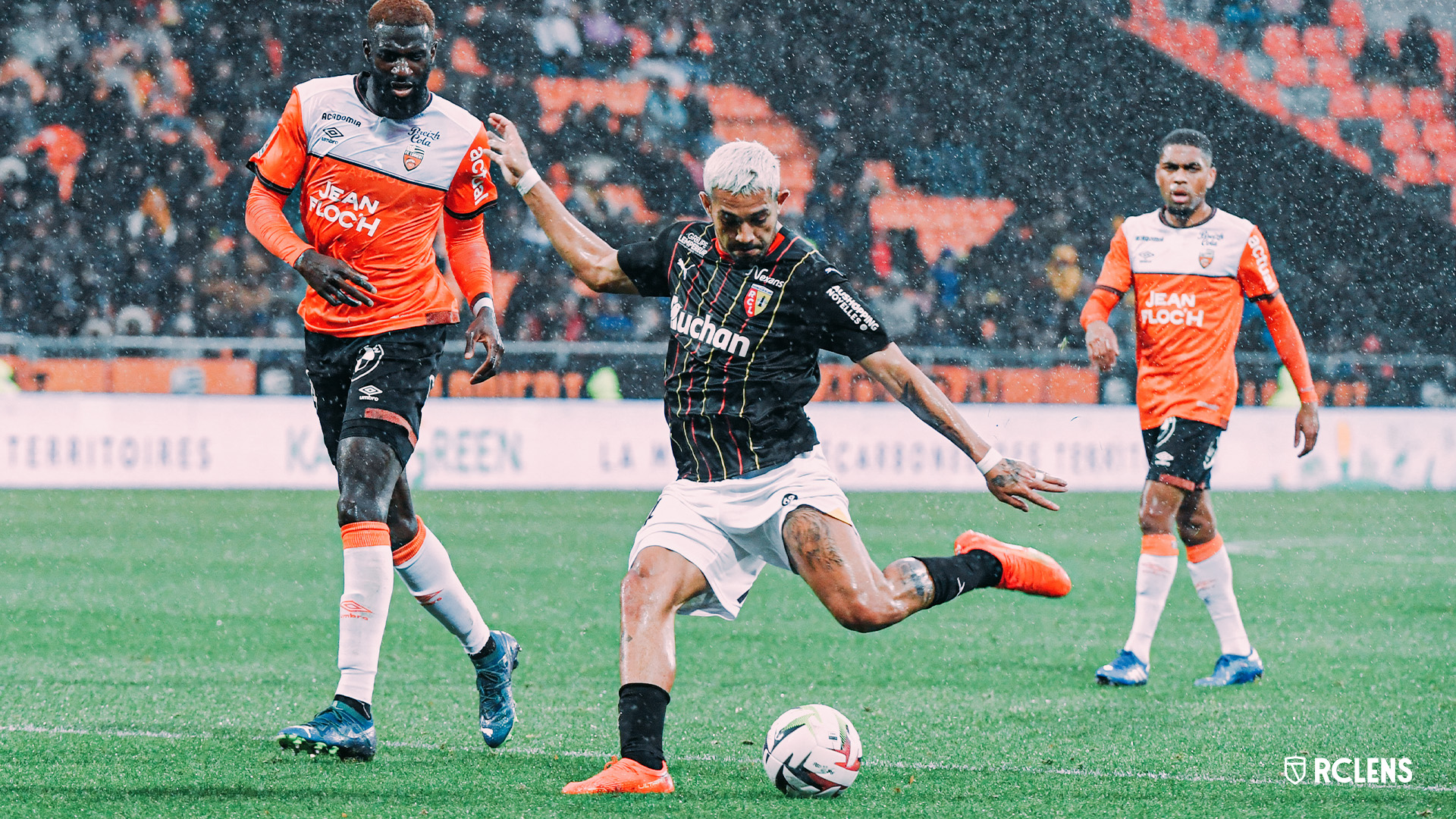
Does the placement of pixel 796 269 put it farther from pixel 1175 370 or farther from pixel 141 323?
pixel 141 323

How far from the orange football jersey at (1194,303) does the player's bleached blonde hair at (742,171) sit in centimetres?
292

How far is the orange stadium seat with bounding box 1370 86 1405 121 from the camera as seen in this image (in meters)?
22.9

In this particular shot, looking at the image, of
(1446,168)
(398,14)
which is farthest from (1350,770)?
(1446,168)

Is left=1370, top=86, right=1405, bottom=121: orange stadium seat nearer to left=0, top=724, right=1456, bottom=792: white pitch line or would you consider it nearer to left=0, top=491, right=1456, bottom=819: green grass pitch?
left=0, top=491, right=1456, bottom=819: green grass pitch

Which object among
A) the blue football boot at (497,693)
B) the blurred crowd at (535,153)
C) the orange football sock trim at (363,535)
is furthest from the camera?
the blurred crowd at (535,153)

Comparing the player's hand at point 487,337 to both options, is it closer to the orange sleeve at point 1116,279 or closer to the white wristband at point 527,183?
the white wristband at point 527,183

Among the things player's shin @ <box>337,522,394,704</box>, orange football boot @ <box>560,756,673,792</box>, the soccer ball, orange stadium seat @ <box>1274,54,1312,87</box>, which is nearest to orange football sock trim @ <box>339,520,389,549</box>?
player's shin @ <box>337,522,394,704</box>

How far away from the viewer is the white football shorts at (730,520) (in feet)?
14.8

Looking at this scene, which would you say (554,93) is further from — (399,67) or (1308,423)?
(399,67)

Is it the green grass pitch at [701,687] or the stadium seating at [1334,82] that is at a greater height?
the stadium seating at [1334,82]

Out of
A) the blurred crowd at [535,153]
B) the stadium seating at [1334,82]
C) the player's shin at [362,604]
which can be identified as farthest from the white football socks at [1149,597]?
the stadium seating at [1334,82]

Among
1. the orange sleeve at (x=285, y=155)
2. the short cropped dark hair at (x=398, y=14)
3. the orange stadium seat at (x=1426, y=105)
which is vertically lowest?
the orange sleeve at (x=285, y=155)

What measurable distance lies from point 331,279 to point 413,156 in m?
0.59

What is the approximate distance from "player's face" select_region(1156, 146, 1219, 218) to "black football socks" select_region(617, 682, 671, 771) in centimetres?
362
